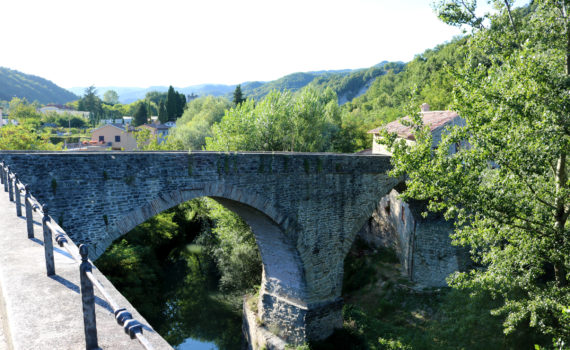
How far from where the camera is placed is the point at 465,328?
13312mm

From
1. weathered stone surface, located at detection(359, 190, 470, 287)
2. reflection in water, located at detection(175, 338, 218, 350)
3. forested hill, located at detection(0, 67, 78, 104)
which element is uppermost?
forested hill, located at detection(0, 67, 78, 104)

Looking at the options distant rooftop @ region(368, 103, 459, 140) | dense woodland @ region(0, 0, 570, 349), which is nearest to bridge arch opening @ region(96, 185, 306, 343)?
dense woodland @ region(0, 0, 570, 349)

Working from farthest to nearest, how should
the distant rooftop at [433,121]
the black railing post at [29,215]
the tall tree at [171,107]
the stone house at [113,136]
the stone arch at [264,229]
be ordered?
the tall tree at [171,107] < the stone house at [113,136] < the distant rooftop at [433,121] < the stone arch at [264,229] < the black railing post at [29,215]

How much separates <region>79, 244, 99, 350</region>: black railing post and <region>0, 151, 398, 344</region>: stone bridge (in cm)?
627

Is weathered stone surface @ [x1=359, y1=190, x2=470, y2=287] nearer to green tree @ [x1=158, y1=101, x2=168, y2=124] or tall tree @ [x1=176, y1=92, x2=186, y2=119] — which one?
tall tree @ [x1=176, y1=92, x2=186, y2=119]

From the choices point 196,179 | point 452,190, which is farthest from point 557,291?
point 196,179

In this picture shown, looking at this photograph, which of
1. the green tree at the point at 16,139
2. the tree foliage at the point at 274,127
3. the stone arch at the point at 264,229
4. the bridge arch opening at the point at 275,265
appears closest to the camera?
the stone arch at the point at 264,229

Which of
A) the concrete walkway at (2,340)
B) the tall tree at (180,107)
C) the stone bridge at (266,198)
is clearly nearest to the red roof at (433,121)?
the stone bridge at (266,198)

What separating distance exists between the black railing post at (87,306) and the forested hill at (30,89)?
162 meters

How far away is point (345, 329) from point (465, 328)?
165 inches

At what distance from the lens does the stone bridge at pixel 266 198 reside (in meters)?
7.66

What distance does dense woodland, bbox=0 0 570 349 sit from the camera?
767 centimetres

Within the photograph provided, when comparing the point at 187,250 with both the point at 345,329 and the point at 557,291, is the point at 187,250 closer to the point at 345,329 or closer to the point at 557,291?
the point at 345,329

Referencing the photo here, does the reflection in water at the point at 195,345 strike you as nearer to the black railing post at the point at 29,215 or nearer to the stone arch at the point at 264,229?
the stone arch at the point at 264,229
